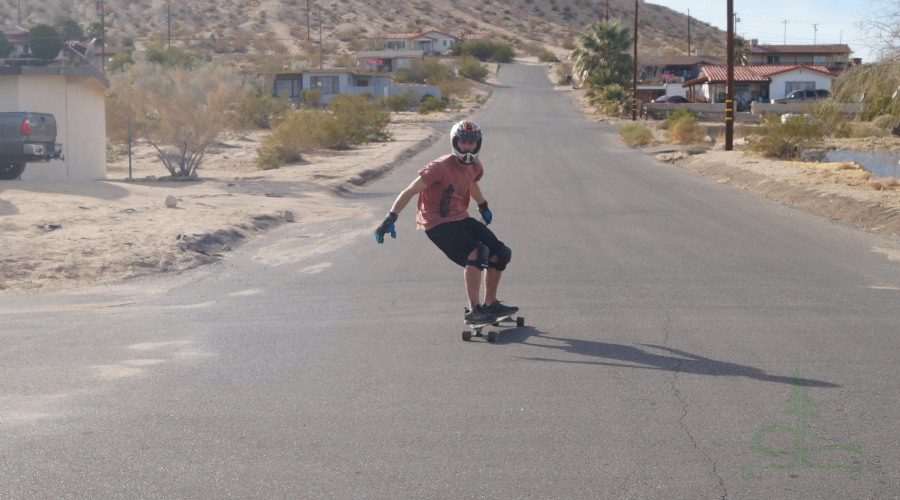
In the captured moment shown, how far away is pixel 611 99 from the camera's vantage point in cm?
6038

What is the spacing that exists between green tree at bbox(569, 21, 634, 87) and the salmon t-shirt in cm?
6041

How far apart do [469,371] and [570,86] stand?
285 feet

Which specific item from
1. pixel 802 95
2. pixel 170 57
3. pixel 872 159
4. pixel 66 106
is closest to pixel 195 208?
pixel 66 106

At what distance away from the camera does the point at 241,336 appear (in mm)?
6953

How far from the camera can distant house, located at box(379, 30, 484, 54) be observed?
116625 millimetres

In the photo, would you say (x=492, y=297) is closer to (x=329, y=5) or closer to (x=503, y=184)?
(x=503, y=184)

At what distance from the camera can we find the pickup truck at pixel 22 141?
1762 cm

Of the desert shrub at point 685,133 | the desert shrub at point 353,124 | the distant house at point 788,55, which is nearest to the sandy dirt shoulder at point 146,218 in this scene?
the desert shrub at point 353,124

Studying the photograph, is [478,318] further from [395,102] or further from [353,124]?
[395,102]

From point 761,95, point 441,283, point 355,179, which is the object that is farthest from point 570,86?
point 441,283

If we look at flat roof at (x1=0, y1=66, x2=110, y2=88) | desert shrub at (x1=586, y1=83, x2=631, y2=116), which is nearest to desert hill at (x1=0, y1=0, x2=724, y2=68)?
desert shrub at (x1=586, y1=83, x2=631, y2=116)

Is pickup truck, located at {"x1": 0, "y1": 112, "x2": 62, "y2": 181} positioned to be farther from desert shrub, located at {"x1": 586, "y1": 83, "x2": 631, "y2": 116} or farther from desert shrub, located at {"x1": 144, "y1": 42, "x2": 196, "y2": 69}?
desert shrub, located at {"x1": 144, "y1": 42, "x2": 196, "y2": 69}
